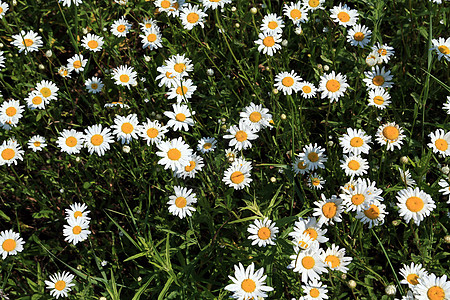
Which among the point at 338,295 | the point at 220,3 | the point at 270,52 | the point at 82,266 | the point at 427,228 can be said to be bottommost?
the point at 338,295

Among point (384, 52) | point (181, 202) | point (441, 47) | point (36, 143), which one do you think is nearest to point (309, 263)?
point (181, 202)

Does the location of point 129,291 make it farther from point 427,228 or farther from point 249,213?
point 427,228

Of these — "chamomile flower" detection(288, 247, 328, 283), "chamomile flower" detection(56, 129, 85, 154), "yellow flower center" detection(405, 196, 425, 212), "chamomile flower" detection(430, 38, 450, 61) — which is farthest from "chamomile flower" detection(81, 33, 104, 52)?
"yellow flower center" detection(405, 196, 425, 212)

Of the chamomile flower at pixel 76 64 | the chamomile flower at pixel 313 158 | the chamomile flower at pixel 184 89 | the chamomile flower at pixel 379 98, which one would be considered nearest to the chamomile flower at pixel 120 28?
the chamomile flower at pixel 76 64

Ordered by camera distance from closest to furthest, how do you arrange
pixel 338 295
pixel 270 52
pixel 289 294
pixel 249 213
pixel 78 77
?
pixel 338 295 < pixel 289 294 < pixel 249 213 < pixel 270 52 < pixel 78 77

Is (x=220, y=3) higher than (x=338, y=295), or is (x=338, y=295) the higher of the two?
(x=220, y=3)

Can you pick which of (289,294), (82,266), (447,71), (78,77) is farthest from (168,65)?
(447,71)

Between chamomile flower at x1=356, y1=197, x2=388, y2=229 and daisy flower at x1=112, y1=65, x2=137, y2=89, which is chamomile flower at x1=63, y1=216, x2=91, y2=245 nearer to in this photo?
daisy flower at x1=112, y1=65, x2=137, y2=89
